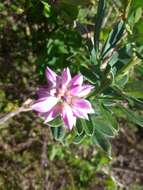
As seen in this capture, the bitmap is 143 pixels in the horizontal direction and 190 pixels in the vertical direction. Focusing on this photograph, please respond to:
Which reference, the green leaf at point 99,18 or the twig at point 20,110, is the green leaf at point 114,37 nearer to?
the green leaf at point 99,18

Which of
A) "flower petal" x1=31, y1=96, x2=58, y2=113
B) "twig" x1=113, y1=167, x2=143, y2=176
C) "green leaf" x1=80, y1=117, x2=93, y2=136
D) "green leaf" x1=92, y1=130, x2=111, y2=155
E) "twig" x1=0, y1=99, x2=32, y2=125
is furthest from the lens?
"twig" x1=113, y1=167, x2=143, y2=176

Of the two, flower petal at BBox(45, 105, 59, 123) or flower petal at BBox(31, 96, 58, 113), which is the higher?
flower petal at BBox(31, 96, 58, 113)

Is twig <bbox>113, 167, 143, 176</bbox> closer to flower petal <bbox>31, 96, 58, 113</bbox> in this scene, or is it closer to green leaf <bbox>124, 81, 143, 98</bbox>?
green leaf <bbox>124, 81, 143, 98</bbox>

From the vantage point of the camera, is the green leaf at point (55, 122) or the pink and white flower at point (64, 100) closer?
the pink and white flower at point (64, 100)

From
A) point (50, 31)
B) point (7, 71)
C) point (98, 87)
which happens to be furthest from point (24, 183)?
point (98, 87)

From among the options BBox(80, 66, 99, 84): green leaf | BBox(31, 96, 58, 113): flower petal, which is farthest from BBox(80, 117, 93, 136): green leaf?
BBox(31, 96, 58, 113): flower petal

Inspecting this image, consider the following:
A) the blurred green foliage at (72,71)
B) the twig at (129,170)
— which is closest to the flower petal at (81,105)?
the blurred green foliage at (72,71)
